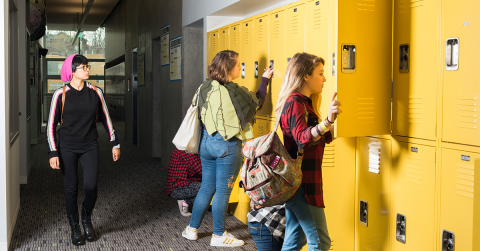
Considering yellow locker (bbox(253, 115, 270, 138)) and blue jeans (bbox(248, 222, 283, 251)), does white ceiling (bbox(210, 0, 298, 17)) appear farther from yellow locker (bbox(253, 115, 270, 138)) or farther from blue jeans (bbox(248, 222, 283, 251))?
blue jeans (bbox(248, 222, 283, 251))

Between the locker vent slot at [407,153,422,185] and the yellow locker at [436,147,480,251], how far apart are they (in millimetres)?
145

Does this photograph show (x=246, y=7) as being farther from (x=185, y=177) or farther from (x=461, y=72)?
(x=461, y=72)

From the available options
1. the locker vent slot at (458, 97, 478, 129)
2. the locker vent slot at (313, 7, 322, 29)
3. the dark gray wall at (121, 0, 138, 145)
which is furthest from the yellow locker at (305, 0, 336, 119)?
the dark gray wall at (121, 0, 138, 145)

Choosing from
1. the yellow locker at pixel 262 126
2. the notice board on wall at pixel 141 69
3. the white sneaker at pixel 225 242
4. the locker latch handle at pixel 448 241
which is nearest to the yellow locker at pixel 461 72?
the locker latch handle at pixel 448 241

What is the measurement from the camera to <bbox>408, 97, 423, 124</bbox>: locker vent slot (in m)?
2.38

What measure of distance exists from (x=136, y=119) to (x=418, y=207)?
7.76m

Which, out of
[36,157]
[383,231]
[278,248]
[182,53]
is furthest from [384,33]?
[36,157]

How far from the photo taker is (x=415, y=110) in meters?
2.41

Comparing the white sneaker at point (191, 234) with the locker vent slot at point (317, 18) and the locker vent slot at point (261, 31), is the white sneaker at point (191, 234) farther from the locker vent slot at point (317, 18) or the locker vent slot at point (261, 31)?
the locker vent slot at point (317, 18)

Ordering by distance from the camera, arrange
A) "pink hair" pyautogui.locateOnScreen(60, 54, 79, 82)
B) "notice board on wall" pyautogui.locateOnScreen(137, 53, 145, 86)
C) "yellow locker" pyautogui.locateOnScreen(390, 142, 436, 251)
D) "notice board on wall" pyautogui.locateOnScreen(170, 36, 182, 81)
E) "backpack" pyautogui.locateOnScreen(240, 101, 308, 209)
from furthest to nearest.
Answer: "notice board on wall" pyautogui.locateOnScreen(137, 53, 145, 86) → "notice board on wall" pyautogui.locateOnScreen(170, 36, 182, 81) → "pink hair" pyautogui.locateOnScreen(60, 54, 79, 82) → "yellow locker" pyautogui.locateOnScreen(390, 142, 436, 251) → "backpack" pyautogui.locateOnScreen(240, 101, 308, 209)

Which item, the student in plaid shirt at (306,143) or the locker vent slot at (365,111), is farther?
the locker vent slot at (365,111)

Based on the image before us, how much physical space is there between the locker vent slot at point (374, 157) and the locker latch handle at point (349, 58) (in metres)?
0.53

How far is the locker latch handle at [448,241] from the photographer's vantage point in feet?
7.33

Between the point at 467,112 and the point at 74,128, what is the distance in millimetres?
2570
